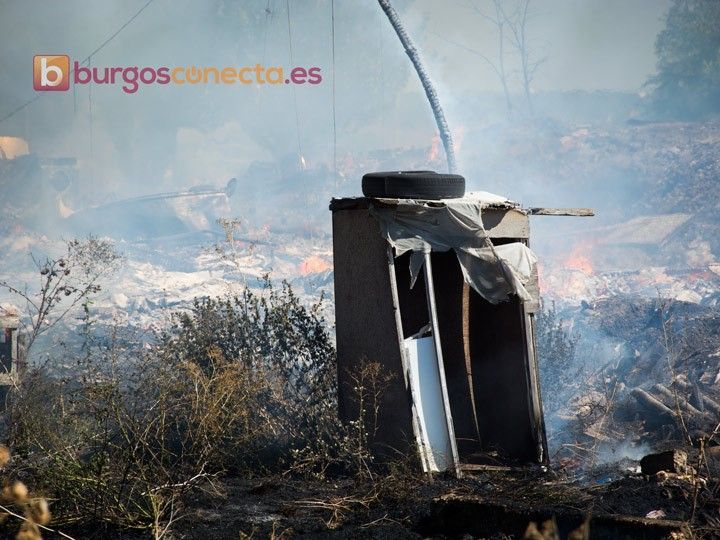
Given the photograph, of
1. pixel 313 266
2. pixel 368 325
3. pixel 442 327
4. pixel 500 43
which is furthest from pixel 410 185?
pixel 500 43

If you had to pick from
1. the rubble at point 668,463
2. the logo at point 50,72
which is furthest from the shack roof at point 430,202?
the logo at point 50,72

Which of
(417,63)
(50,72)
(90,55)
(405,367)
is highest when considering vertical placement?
(90,55)

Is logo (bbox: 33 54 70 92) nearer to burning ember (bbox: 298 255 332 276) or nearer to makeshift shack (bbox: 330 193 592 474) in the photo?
burning ember (bbox: 298 255 332 276)

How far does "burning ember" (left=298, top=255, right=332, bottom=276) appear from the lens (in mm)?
19272

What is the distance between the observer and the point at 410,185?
21.1 ft

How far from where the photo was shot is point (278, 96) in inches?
1109

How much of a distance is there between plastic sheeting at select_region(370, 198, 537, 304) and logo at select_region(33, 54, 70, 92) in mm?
22768

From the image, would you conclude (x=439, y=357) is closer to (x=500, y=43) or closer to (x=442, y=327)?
(x=442, y=327)

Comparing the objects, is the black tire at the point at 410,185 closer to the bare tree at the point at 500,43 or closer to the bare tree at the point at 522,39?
the bare tree at the point at 522,39

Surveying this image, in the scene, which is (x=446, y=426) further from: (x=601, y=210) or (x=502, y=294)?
(x=601, y=210)

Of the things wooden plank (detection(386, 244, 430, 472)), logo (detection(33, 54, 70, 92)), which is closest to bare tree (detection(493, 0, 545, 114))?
logo (detection(33, 54, 70, 92))

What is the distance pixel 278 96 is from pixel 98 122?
6.21m

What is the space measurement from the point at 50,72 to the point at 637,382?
73.2 ft

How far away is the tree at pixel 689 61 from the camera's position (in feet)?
86.2
